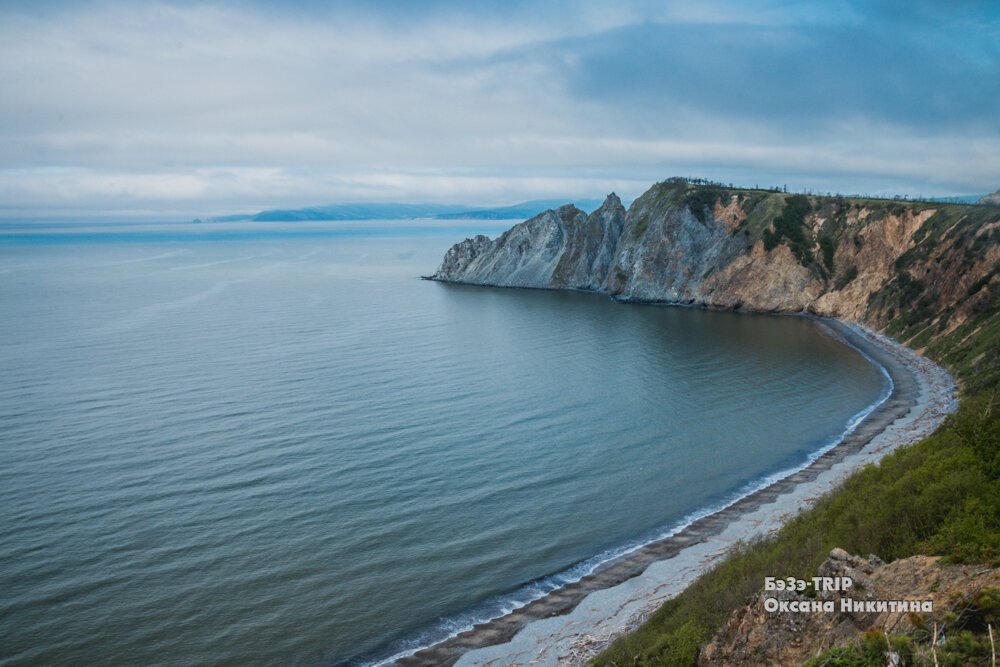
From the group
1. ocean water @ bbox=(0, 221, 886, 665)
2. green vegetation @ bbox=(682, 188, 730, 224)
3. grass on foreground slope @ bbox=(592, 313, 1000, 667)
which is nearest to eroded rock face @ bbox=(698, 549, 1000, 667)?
grass on foreground slope @ bbox=(592, 313, 1000, 667)

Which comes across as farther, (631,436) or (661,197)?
(661,197)

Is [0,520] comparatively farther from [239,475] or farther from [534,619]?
[534,619]

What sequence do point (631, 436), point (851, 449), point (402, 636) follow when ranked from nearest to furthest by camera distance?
1. point (402, 636)
2. point (851, 449)
3. point (631, 436)

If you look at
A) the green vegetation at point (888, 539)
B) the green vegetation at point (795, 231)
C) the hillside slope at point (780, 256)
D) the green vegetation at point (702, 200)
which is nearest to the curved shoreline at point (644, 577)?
the green vegetation at point (888, 539)

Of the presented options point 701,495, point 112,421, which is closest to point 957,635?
point 701,495

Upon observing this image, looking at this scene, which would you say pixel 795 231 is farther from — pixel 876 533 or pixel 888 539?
pixel 888 539

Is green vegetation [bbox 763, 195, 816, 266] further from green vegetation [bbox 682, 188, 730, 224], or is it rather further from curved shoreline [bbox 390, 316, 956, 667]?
curved shoreline [bbox 390, 316, 956, 667]
